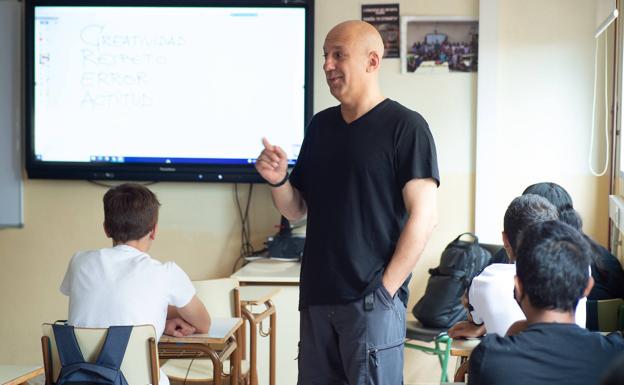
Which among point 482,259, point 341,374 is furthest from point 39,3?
point 341,374

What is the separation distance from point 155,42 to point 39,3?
72 cm

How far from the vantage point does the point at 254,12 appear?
4.81 m

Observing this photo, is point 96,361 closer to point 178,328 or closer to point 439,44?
point 178,328

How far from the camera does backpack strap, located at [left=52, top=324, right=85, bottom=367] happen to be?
2689 mm

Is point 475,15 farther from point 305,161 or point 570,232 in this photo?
point 570,232

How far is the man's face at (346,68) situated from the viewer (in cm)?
254

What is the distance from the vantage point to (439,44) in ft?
15.7

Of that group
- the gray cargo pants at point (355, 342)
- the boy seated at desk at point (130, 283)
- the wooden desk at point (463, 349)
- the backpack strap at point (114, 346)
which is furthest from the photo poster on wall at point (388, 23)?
the backpack strap at point (114, 346)

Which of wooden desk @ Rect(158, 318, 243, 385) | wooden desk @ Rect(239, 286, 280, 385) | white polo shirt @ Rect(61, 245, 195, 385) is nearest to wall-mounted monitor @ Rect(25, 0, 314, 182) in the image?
wooden desk @ Rect(239, 286, 280, 385)

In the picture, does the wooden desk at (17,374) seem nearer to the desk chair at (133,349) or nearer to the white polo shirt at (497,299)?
the desk chair at (133,349)

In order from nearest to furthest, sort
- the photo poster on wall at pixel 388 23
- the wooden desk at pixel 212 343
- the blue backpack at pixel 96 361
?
the blue backpack at pixel 96 361 < the wooden desk at pixel 212 343 < the photo poster on wall at pixel 388 23

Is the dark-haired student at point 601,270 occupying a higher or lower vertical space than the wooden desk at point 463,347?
higher

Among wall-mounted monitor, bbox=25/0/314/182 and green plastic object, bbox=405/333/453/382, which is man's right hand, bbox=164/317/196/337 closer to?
green plastic object, bbox=405/333/453/382

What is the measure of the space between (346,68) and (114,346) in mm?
1122
